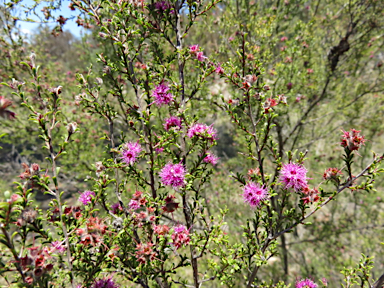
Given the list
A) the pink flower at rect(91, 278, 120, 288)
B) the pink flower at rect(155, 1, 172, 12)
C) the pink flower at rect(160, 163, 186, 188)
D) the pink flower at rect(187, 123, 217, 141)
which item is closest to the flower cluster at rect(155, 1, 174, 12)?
the pink flower at rect(155, 1, 172, 12)

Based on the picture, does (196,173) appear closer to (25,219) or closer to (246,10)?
(25,219)

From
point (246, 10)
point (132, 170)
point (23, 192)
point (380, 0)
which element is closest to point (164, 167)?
point (132, 170)

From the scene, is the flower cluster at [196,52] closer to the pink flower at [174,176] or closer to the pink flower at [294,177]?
the pink flower at [174,176]

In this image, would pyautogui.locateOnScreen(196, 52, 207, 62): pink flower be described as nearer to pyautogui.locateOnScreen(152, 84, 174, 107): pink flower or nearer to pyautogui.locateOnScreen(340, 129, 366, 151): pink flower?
Result: pyautogui.locateOnScreen(152, 84, 174, 107): pink flower

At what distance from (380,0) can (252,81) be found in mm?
6759

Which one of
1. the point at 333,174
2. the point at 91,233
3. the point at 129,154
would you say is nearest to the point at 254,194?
the point at 333,174

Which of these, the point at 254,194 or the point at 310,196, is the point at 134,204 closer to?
the point at 254,194

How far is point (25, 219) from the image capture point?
133 centimetres

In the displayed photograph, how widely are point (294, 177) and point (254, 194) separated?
41 centimetres

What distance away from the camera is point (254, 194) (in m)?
2.00

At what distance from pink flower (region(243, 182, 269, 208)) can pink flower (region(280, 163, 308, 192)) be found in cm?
22

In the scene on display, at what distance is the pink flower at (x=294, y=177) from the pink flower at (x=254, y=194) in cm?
22

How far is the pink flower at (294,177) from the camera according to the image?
1887mm

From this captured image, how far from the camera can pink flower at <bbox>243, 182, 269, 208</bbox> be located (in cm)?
199
